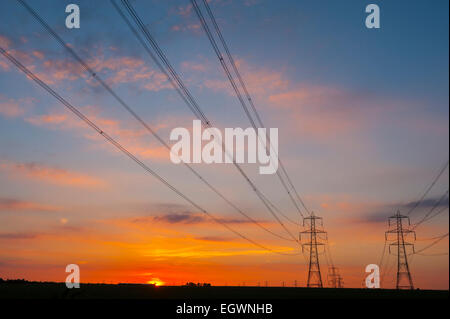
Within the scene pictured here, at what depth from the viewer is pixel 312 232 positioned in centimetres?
9325
